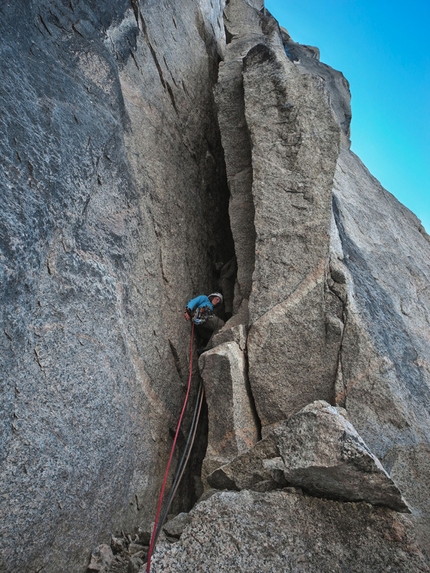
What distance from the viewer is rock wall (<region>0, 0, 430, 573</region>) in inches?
192

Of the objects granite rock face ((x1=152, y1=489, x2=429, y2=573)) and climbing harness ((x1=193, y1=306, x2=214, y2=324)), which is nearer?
granite rock face ((x1=152, y1=489, x2=429, y2=573))

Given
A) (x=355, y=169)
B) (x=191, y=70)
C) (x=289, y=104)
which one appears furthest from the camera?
(x=355, y=169)

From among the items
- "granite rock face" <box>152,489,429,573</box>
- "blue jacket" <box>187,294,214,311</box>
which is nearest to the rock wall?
"granite rock face" <box>152,489,429,573</box>

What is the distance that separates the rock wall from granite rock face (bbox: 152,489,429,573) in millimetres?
22

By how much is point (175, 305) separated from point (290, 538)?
4796 mm

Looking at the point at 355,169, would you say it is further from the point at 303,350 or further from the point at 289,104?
the point at 303,350

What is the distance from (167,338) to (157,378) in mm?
838

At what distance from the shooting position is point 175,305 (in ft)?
27.9

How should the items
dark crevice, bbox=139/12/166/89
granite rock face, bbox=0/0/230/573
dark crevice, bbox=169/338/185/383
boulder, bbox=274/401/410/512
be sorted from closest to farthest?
boulder, bbox=274/401/410/512 → granite rock face, bbox=0/0/230/573 → dark crevice, bbox=169/338/185/383 → dark crevice, bbox=139/12/166/89

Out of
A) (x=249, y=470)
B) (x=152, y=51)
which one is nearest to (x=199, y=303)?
(x=249, y=470)

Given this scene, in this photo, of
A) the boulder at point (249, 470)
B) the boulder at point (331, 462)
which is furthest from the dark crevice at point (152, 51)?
the boulder at point (249, 470)

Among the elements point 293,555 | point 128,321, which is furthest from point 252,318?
point 293,555

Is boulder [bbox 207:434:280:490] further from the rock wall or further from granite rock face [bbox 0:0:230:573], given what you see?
granite rock face [bbox 0:0:230:573]

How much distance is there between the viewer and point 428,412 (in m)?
6.93
